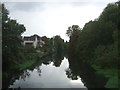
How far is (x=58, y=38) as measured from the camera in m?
130

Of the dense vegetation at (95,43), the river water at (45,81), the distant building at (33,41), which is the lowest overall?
the river water at (45,81)

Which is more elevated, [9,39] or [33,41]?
[33,41]

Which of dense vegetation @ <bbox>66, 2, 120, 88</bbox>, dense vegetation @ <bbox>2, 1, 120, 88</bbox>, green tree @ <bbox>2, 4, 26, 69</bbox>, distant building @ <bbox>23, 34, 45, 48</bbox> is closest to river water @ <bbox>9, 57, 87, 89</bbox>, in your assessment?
dense vegetation @ <bbox>2, 1, 120, 88</bbox>

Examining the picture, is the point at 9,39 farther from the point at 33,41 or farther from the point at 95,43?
the point at 33,41

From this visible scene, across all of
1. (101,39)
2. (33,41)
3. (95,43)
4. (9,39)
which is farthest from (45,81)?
(33,41)

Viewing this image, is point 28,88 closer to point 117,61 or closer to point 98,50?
point 117,61

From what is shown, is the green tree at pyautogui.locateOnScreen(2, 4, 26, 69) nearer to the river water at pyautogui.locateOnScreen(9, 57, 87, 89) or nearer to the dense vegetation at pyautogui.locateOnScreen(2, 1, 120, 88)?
the dense vegetation at pyautogui.locateOnScreen(2, 1, 120, 88)

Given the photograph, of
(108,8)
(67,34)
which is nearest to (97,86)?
(108,8)

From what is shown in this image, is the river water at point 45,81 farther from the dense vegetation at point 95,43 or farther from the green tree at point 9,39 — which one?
the green tree at point 9,39

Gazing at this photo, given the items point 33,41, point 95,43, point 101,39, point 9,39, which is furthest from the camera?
point 33,41

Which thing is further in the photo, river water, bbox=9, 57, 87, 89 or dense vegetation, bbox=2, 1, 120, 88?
dense vegetation, bbox=2, 1, 120, 88

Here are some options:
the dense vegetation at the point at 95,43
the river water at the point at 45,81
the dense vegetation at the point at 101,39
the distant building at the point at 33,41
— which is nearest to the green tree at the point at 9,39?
the dense vegetation at the point at 95,43

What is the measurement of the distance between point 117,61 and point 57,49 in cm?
9034

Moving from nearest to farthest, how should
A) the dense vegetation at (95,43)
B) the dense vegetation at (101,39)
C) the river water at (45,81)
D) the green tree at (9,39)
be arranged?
1. the river water at (45,81)
2. the dense vegetation at (95,43)
3. the green tree at (9,39)
4. the dense vegetation at (101,39)
